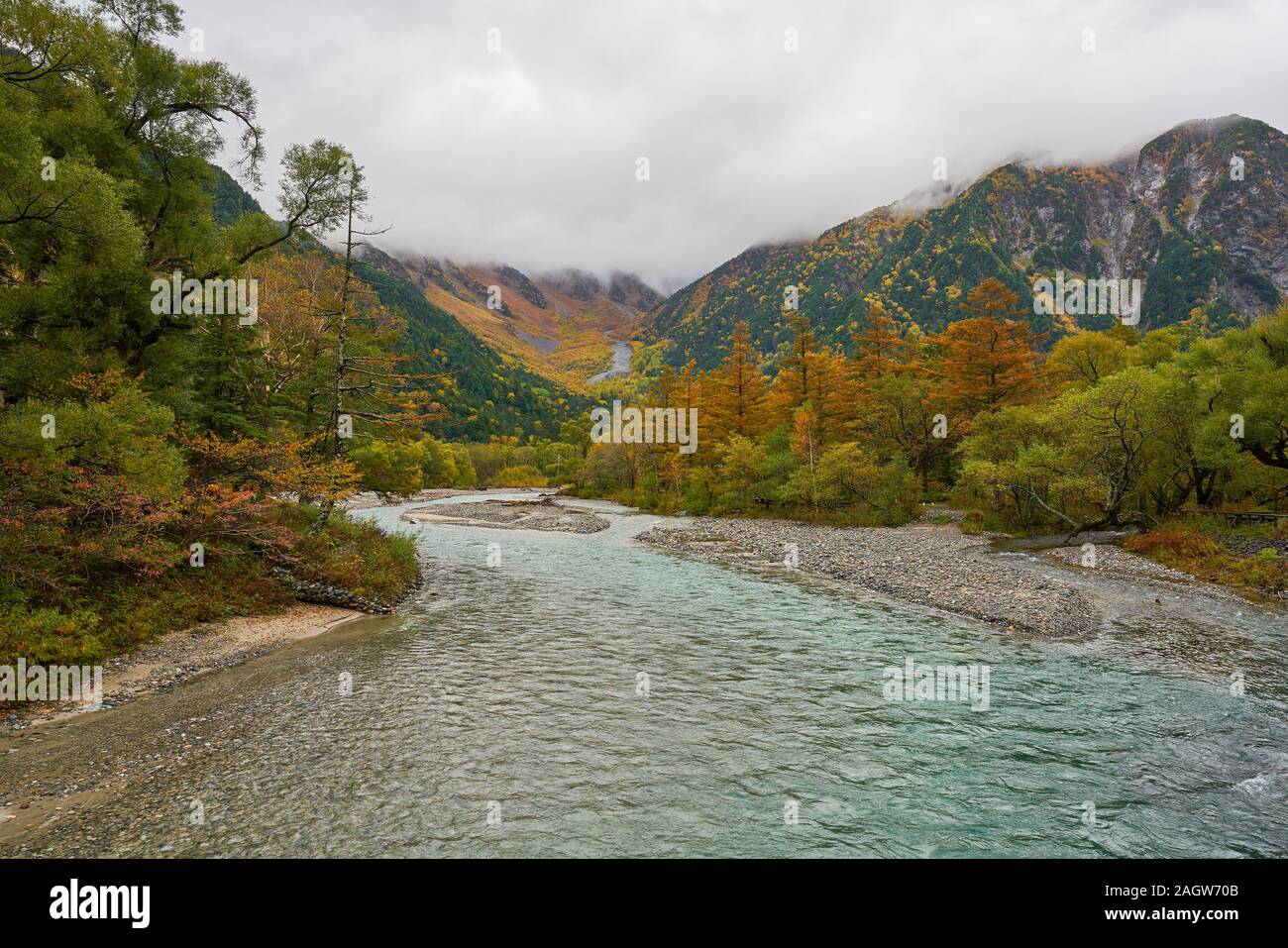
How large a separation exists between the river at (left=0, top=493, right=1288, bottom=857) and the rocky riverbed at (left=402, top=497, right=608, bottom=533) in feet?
112

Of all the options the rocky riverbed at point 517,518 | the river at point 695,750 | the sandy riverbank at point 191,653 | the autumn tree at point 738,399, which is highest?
the autumn tree at point 738,399

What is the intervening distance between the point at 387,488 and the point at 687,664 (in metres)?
19.6

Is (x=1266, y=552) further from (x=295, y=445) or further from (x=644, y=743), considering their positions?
(x=295, y=445)

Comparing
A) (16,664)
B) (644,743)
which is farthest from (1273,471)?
(16,664)

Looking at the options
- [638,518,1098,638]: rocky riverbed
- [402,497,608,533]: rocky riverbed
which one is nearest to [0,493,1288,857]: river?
[638,518,1098,638]: rocky riverbed

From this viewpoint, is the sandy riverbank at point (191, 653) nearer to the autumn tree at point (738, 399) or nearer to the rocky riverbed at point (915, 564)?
the rocky riverbed at point (915, 564)

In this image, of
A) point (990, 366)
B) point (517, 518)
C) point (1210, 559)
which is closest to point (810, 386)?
point (990, 366)

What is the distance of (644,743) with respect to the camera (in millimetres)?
10211

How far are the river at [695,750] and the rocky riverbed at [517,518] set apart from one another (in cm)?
3421

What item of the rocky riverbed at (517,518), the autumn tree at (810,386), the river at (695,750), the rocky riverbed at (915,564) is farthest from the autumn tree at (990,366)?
the river at (695,750)

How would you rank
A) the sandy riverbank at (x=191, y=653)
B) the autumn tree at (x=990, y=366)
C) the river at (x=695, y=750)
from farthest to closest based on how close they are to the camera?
the autumn tree at (x=990, y=366) < the sandy riverbank at (x=191, y=653) < the river at (x=695, y=750)

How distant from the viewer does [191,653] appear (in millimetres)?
14156

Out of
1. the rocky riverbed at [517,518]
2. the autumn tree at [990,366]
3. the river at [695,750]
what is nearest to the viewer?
the river at [695,750]

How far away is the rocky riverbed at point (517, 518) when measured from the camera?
170ft
